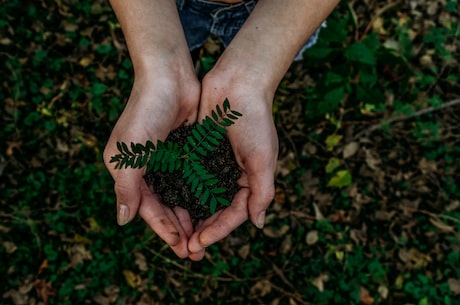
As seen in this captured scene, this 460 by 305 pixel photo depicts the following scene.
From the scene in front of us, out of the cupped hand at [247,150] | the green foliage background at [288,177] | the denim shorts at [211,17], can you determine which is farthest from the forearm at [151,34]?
the green foliage background at [288,177]

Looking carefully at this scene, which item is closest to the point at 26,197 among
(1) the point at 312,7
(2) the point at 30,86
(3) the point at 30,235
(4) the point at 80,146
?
(3) the point at 30,235

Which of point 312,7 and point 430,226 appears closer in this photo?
point 312,7

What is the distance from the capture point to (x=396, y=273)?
4.00m

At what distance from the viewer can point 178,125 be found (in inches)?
110

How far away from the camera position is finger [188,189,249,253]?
8.67 feet

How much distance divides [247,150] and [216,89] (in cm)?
43

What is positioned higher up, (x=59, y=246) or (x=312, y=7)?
(x=312, y=7)

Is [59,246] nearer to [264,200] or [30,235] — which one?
[30,235]

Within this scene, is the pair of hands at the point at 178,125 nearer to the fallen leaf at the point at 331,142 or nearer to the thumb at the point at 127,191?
the thumb at the point at 127,191

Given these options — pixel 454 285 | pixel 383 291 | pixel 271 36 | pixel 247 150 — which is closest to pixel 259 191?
pixel 247 150

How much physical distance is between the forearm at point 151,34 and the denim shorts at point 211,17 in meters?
0.40

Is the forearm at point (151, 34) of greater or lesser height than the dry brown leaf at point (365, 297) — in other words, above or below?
above

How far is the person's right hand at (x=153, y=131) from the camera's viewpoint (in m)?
2.47

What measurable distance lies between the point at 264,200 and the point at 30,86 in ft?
8.99
